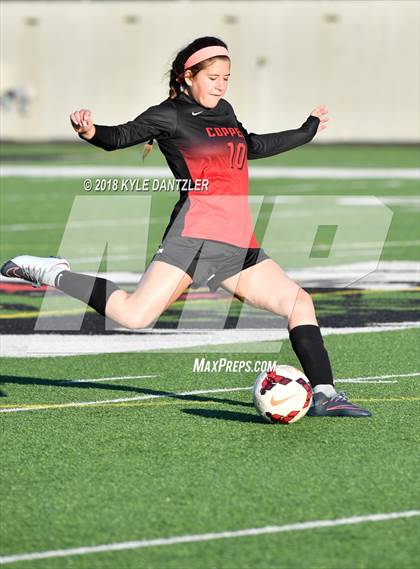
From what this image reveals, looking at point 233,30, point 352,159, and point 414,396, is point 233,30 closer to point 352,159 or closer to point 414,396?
point 352,159

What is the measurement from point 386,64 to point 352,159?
38.5 ft

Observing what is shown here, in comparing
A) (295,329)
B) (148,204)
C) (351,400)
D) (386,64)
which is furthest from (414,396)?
(386,64)

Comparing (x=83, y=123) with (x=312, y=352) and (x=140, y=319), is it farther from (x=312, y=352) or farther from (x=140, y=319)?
(x=312, y=352)

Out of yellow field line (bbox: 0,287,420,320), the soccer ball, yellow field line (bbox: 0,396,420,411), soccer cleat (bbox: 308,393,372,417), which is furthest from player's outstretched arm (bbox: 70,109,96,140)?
yellow field line (bbox: 0,287,420,320)

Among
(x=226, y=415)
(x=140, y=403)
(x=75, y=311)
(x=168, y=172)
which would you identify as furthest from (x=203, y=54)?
(x=168, y=172)

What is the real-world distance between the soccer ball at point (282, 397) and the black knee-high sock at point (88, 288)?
3.62ft

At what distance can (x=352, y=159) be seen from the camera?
41.8 metres

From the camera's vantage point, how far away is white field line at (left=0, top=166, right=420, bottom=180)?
34.1 metres

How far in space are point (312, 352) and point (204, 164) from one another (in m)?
1.34

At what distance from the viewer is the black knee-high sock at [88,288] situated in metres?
8.76

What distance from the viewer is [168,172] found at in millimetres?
34750

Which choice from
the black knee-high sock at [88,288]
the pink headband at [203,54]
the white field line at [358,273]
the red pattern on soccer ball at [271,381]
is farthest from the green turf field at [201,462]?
the white field line at [358,273]

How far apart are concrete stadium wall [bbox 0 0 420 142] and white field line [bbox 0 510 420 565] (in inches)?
1838

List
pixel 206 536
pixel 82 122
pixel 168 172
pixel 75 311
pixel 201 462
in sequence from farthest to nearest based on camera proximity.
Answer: pixel 168 172
pixel 75 311
pixel 82 122
pixel 201 462
pixel 206 536
